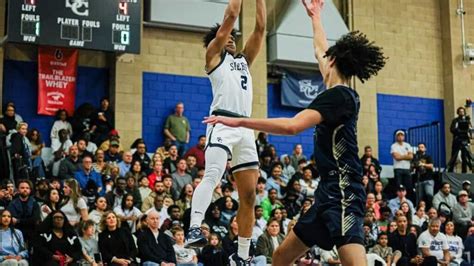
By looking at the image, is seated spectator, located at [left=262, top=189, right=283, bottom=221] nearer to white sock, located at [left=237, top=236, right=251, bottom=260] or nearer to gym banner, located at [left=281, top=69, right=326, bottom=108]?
gym banner, located at [left=281, top=69, right=326, bottom=108]

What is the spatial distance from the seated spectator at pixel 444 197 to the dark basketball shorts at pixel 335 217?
13.8m

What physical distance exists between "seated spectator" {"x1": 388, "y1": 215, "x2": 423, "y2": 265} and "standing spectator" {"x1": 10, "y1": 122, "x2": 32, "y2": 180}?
24.2 ft

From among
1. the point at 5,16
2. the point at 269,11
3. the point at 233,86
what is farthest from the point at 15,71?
the point at 233,86

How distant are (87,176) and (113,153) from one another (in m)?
1.43

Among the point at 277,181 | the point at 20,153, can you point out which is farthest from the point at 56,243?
the point at 277,181

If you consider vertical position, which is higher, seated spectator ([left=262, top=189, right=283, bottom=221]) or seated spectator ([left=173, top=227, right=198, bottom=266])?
seated spectator ([left=262, top=189, right=283, bottom=221])

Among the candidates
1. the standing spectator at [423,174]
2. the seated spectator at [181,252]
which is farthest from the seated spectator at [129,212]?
the standing spectator at [423,174]

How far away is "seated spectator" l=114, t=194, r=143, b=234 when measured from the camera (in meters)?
14.9

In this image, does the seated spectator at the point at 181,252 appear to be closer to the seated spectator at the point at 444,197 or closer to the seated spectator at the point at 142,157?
the seated spectator at the point at 142,157

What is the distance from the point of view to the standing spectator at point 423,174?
20609mm

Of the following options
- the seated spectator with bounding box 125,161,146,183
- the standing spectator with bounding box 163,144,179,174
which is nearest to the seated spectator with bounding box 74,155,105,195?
the seated spectator with bounding box 125,161,146,183

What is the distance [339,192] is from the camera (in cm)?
639

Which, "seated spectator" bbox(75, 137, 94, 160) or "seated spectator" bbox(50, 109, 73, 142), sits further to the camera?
"seated spectator" bbox(50, 109, 73, 142)

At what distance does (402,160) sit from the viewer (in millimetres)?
21641
